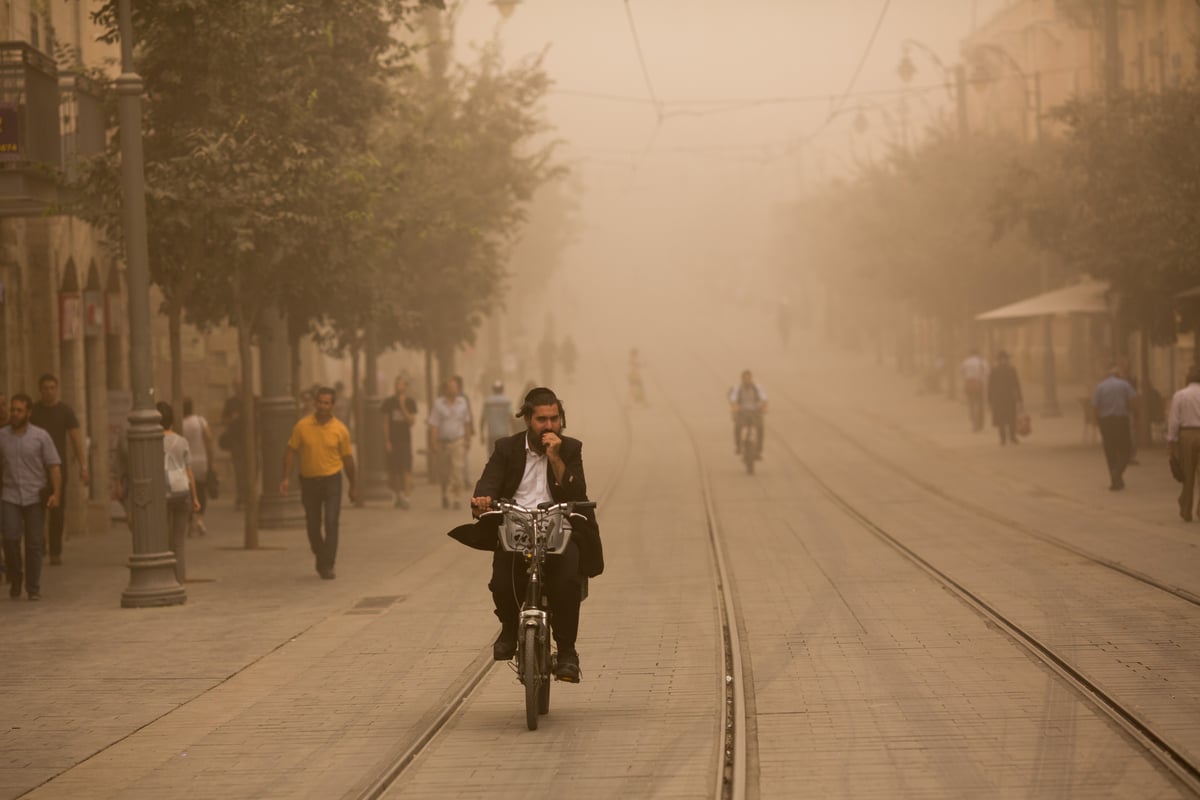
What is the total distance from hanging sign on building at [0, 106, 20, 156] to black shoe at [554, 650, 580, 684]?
34.3 ft

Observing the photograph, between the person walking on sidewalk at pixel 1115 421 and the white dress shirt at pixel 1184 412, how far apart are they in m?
4.93

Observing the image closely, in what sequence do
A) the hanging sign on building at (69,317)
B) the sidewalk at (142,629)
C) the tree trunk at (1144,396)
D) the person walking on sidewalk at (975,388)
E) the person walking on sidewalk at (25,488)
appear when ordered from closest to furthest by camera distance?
the sidewalk at (142,629) → the person walking on sidewalk at (25,488) → the hanging sign on building at (69,317) → the tree trunk at (1144,396) → the person walking on sidewalk at (975,388)

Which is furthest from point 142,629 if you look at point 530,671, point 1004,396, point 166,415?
point 1004,396

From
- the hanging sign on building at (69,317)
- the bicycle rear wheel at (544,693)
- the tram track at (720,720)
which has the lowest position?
the tram track at (720,720)

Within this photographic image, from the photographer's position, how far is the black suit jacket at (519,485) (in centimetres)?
945

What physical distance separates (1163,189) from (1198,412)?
32.7ft

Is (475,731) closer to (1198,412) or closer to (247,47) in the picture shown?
(247,47)

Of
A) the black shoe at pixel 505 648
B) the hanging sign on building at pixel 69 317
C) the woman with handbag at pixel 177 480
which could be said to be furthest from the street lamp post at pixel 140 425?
the hanging sign on building at pixel 69 317

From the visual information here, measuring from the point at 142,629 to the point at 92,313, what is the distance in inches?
501

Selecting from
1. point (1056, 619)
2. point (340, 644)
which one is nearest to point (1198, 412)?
point (1056, 619)

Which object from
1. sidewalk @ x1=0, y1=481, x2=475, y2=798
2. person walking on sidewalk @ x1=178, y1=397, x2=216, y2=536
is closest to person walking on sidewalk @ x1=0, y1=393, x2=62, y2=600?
sidewalk @ x1=0, y1=481, x2=475, y2=798

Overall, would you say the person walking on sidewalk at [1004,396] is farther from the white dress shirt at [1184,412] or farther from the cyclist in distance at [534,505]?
the cyclist in distance at [534,505]

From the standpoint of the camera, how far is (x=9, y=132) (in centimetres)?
1762

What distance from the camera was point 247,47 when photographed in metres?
18.8
